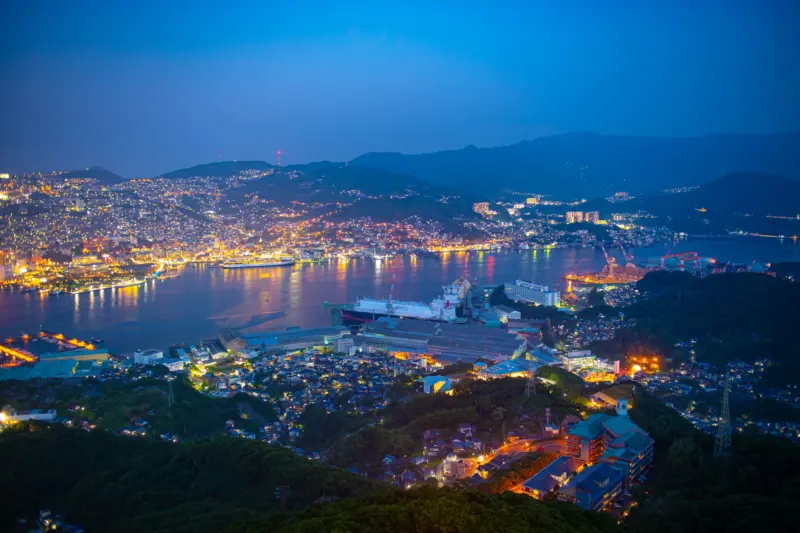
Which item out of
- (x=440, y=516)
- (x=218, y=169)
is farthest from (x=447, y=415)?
(x=218, y=169)

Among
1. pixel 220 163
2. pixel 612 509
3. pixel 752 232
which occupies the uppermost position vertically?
pixel 220 163

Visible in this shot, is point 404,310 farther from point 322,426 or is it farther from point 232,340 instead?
point 322,426

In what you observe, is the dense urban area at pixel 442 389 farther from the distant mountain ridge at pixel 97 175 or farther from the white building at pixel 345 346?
the distant mountain ridge at pixel 97 175

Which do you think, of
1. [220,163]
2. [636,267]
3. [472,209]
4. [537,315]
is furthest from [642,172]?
[537,315]

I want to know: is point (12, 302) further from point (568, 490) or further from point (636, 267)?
point (636, 267)

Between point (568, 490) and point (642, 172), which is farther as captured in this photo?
point (642, 172)

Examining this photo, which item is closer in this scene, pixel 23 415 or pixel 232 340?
pixel 23 415

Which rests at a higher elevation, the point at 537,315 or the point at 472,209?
the point at 472,209
